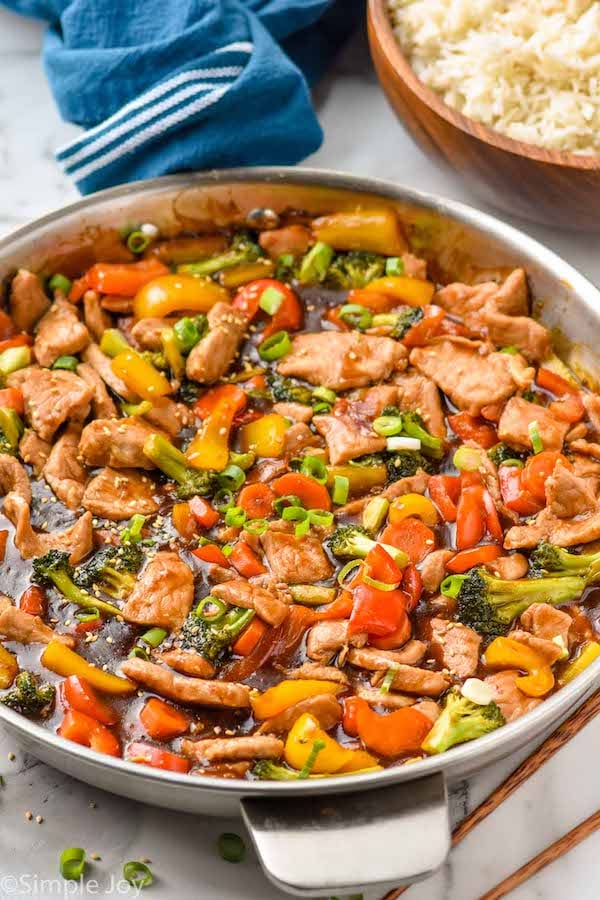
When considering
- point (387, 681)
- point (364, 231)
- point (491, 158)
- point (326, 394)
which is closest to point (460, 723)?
point (387, 681)

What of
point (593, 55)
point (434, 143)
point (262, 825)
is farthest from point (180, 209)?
point (262, 825)

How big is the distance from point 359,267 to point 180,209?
760 mm

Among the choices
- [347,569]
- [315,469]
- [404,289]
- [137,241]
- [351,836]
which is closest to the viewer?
[351,836]

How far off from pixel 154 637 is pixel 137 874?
69 centimetres

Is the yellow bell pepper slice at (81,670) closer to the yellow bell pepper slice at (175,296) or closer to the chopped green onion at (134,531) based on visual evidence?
the chopped green onion at (134,531)

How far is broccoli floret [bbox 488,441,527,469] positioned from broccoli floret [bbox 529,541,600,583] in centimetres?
42

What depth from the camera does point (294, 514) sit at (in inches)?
142

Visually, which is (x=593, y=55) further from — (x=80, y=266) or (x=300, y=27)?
(x=80, y=266)

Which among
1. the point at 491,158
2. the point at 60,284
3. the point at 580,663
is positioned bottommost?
the point at 580,663

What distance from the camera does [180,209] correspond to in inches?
173

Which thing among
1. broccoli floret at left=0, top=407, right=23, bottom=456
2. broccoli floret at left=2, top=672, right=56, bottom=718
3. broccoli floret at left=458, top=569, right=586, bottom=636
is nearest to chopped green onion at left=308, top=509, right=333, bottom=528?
broccoli floret at left=458, top=569, right=586, bottom=636

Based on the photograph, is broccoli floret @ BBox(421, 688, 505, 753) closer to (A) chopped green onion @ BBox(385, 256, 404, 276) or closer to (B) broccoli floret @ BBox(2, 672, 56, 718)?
(B) broccoli floret @ BBox(2, 672, 56, 718)

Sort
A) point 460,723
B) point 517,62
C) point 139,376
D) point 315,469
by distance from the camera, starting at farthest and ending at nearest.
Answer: point 517,62 → point 139,376 → point 315,469 → point 460,723

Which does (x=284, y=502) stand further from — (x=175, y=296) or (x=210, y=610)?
(x=175, y=296)
